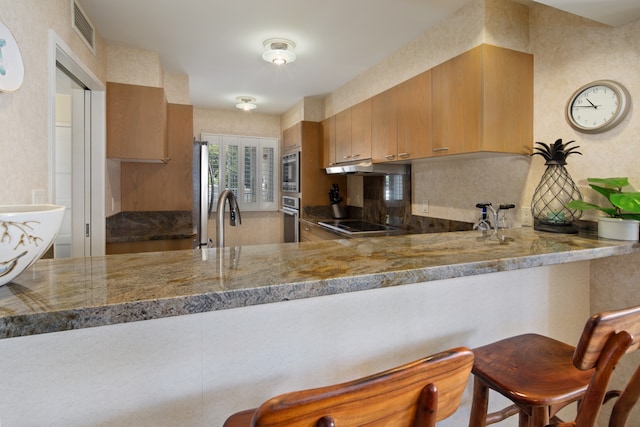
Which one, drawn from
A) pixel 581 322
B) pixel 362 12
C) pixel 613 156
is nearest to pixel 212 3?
pixel 362 12

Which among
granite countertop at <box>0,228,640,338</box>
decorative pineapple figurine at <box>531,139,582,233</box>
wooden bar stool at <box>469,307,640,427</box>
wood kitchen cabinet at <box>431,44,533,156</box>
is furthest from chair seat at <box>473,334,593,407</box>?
wood kitchen cabinet at <box>431,44,533,156</box>

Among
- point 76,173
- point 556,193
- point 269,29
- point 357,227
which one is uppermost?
point 269,29

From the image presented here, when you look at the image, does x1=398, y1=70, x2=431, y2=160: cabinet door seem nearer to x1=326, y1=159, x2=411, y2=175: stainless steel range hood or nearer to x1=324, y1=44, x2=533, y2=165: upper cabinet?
x1=324, y1=44, x2=533, y2=165: upper cabinet

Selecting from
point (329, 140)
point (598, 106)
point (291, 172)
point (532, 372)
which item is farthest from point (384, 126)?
point (532, 372)

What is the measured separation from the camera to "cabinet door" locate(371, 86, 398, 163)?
2770 millimetres

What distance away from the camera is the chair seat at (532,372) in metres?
0.94

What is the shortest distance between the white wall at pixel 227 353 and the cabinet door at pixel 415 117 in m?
1.34

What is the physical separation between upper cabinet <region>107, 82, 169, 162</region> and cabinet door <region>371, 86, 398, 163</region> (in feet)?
6.17

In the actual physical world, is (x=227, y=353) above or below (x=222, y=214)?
below

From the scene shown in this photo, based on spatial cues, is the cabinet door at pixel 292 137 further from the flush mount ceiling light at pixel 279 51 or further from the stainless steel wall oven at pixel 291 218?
the flush mount ceiling light at pixel 279 51

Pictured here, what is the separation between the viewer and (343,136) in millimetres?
3645

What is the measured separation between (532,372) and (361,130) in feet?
8.57

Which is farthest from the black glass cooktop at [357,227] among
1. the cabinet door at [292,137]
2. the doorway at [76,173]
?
the doorway at [76,173]

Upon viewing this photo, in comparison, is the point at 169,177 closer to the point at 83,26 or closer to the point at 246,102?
the point at 83,26
